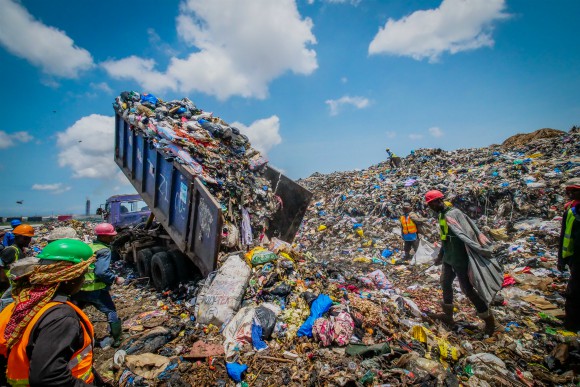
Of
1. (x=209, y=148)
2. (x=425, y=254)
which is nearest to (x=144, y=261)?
(x=209, y=148)

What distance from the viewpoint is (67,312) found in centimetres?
116

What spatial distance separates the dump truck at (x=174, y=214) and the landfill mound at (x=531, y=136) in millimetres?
13198

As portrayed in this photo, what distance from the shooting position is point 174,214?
4.35 m

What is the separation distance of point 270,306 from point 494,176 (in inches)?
321

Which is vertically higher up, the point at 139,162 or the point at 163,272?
the point at 139,162

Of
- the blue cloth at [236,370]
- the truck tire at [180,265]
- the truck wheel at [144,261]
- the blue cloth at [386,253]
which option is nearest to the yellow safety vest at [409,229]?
the blue cloth at [386,253]

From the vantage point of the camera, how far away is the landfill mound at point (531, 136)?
13.3 metres

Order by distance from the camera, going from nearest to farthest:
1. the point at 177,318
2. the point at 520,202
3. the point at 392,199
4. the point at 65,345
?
the point at 65,345 → the point at 177,318 → the point at 520,202 → the point at 392,199

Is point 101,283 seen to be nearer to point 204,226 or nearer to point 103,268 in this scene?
point 103,268

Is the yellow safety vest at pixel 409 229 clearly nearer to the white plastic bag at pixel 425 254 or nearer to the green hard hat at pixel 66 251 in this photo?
the white plastic bag at pixel 425 254

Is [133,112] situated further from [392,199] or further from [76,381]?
[392,199]

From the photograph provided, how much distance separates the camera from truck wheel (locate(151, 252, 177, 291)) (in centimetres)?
419

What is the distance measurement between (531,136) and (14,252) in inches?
785

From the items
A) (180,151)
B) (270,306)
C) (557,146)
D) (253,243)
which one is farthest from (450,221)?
(557,146)
